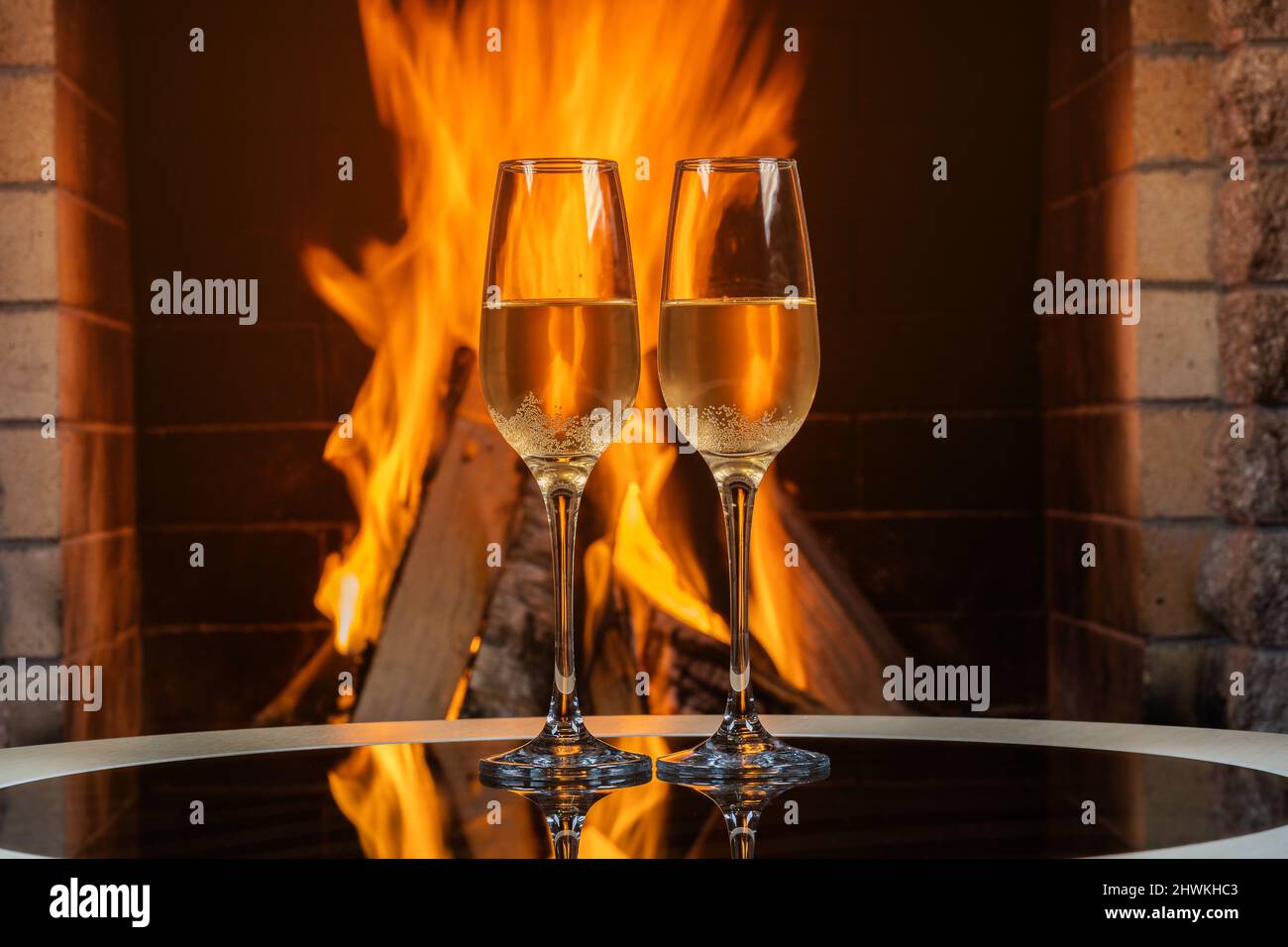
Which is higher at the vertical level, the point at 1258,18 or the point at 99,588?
the point at 1258,18

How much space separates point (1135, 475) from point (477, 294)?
105 centimetres

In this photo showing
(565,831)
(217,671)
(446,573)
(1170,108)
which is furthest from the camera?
(217,671)

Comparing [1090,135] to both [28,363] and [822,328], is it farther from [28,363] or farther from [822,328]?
[28,363]

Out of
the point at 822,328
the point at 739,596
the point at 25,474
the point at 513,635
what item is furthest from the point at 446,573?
the point at 739,596

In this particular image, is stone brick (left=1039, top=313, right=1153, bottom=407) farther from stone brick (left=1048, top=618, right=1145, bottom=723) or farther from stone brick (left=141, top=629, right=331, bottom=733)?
stone brick (left=141, top=629, right=331, bottom=733)

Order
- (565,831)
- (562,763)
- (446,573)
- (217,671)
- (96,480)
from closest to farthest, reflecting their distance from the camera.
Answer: (565,831) → (562,763) → (96,480) → (446,573) → (217,671)

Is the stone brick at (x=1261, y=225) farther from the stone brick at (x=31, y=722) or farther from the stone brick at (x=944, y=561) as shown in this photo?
the stone brick at (x=31, y=722)

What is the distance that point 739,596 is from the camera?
85 cm

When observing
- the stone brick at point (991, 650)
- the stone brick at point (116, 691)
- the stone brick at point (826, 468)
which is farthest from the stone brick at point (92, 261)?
A: the stone brick at point (991, 650)

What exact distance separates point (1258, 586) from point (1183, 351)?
1.15 feet

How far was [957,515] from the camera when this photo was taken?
274 centimetres

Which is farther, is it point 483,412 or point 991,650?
point 991,650

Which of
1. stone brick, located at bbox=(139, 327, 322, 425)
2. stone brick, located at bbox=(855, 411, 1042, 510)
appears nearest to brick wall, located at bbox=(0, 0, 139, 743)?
stone brick, located at bbox=(139, 327, 322, 425)
